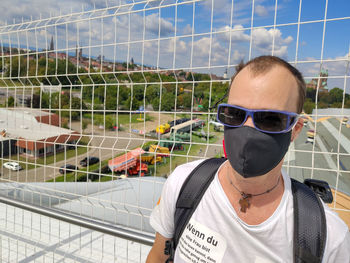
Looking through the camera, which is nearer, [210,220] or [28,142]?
[210,220]

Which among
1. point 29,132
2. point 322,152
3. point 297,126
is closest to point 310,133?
point 322,152

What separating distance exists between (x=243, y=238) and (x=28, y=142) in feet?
9.66

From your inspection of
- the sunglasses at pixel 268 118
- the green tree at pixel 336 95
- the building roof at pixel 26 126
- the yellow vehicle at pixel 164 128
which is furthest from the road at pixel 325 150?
the building roof at pixel 26 126

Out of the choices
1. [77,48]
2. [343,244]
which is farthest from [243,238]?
[77,48]

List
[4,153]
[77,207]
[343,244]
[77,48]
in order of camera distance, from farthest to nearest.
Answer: [4,153]
[77,207]
[77,48]
[343,244]

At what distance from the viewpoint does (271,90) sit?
2.57ft

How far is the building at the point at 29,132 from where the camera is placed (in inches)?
111

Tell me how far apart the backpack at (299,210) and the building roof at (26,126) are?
7.00 feet

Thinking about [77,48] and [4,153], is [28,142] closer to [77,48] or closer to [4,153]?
[4,153]

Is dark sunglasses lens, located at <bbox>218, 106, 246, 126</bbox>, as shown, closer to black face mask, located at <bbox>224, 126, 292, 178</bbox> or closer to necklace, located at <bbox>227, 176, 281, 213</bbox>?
black face mask, located at <bbox>224, 126, 292, 178</bbox>

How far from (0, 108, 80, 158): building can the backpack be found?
79.0 inches

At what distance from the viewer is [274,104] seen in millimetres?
794

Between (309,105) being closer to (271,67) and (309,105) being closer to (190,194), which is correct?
(271,67)

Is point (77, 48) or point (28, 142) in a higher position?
point (77, 48)
